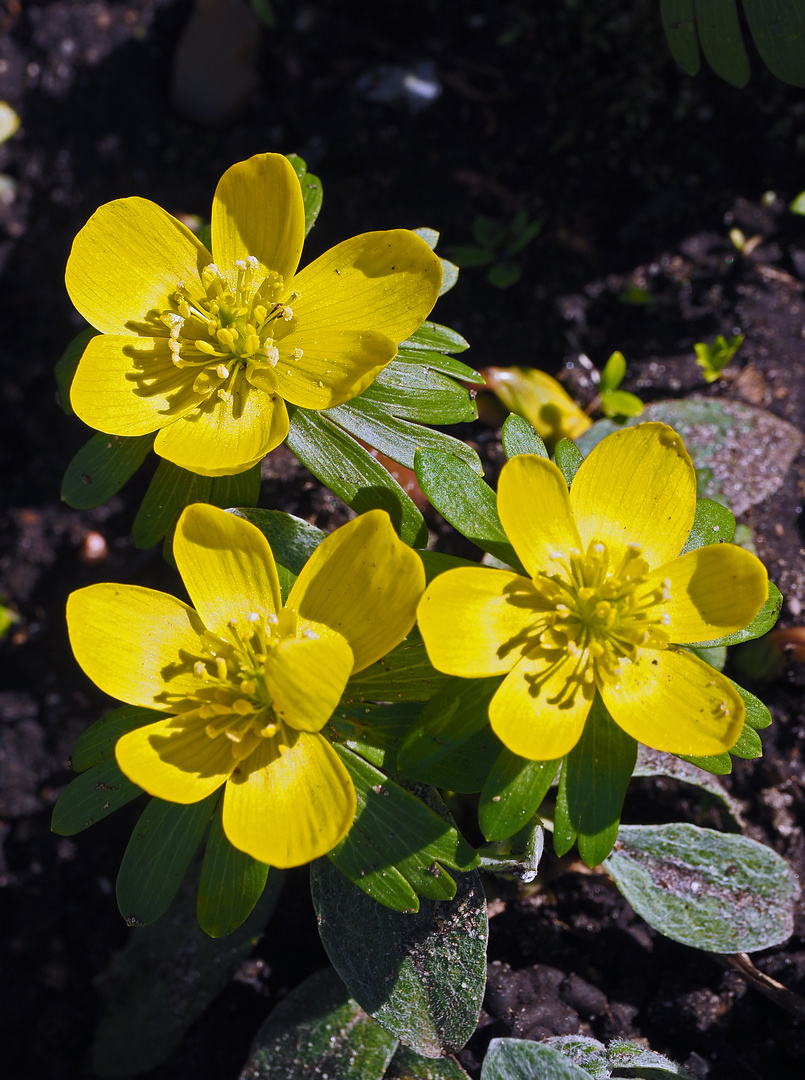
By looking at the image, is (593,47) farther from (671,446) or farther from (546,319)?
(671,446)

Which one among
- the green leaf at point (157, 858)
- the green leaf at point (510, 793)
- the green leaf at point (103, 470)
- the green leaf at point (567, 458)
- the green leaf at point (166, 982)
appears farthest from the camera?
the green leaf at point (166, 982)

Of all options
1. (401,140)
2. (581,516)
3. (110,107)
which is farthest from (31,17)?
(581,516)

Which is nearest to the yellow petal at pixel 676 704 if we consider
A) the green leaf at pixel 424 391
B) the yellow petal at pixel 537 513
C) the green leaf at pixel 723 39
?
the yellow petal at pixel 537 513

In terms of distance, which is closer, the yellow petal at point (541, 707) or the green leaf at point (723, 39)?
the yellow petal at point (541, 707)

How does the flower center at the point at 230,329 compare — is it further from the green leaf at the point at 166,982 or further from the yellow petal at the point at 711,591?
the green leaf at the point at 166,982

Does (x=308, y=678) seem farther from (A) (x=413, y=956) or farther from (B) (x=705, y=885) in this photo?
(B) (x=705, y=885)

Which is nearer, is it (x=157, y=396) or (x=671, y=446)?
(x=671, y=446)
